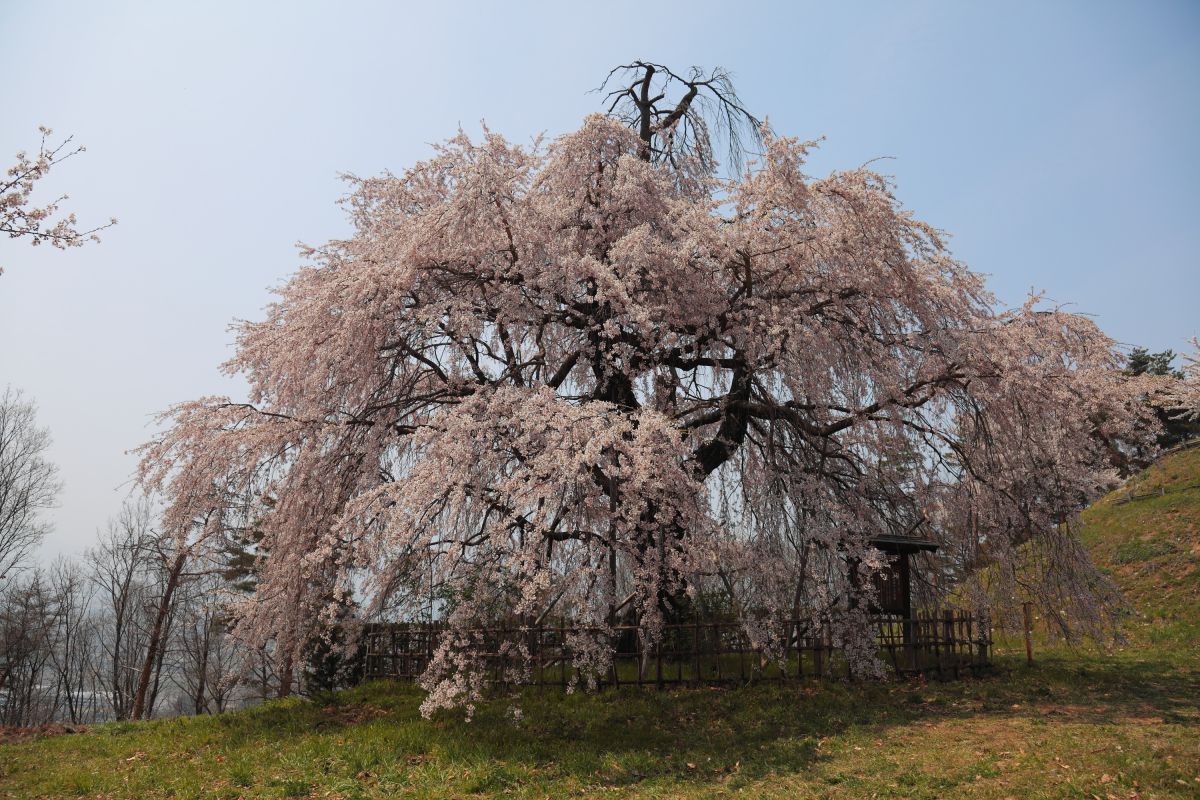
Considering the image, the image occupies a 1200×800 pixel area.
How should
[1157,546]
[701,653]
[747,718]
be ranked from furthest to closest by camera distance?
[1157,546] → [701,653] → [747,718]

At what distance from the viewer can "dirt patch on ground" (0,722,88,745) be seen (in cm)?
1158

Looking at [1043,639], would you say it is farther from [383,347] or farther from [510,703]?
[383,347]

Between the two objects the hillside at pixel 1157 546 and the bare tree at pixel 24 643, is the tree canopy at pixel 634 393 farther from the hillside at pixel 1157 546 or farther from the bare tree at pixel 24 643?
the bare tree at pixel 24 643

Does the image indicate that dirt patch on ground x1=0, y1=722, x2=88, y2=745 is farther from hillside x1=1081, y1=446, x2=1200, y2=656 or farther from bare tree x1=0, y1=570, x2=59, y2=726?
hillside x1=1081, y1=446, x2=1200, y2=656

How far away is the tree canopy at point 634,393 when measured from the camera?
374 inches

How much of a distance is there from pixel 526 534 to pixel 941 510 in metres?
8.11

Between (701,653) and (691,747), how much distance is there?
2.66 metres

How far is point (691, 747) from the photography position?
8.31m

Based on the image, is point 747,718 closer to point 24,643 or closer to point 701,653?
point 701,653

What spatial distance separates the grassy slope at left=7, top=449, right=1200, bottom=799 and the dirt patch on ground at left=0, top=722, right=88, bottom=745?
67 centimetres

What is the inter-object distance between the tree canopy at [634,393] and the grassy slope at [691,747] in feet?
3.33

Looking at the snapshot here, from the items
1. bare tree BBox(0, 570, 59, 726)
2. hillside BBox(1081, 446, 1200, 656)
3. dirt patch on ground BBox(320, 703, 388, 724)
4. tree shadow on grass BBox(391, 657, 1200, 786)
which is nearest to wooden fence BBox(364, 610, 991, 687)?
tree shadow on grass BBox(391, 657, 1200, 786)

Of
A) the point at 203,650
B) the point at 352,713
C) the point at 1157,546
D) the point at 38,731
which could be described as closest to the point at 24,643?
the point at 203,650

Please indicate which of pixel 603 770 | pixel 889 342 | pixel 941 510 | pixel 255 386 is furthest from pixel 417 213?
pixel 941 510
